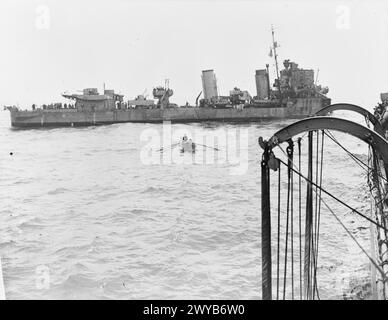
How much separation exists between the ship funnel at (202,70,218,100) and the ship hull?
4.97 m

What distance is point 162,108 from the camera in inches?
2208

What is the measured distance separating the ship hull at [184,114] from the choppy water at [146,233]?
29329 millimetres

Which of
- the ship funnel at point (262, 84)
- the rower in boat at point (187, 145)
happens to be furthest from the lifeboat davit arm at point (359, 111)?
the ship funnel at point (262, 84)

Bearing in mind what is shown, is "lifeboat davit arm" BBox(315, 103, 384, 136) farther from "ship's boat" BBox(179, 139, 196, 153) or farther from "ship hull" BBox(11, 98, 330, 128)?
"ship hull" BBox(11, 98, 330, 128)

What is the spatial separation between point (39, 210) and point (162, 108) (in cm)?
4046

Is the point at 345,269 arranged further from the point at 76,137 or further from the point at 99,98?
the point at 99,98

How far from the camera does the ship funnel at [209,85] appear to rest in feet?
197

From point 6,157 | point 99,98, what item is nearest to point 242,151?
point 6,157

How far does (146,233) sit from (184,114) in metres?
42.8

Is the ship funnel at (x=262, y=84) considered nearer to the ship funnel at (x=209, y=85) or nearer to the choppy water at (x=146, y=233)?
the ship funnel at (x=209, y=85)

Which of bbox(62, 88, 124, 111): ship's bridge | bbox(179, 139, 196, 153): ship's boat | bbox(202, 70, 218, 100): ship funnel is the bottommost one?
bbox(179, 139, 196, 153): ship's boat

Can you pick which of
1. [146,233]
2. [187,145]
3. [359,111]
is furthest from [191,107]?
[359,111]

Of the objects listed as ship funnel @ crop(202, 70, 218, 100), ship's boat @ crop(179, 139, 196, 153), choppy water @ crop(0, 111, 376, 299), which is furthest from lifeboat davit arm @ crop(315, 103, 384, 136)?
ship funnel @ crop(202, 70, 218, 100)

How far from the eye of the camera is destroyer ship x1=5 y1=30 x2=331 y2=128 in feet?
178
